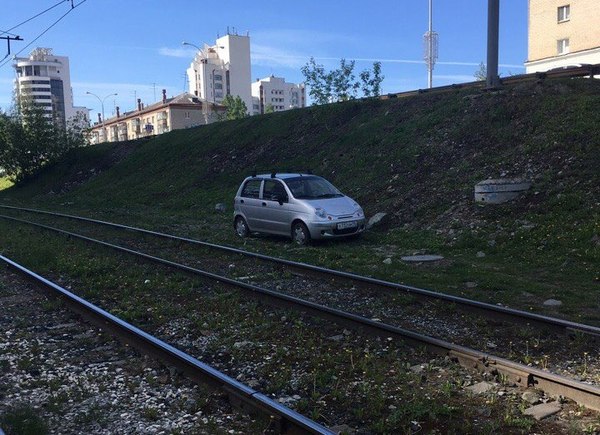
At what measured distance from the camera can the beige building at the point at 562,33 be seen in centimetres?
4141

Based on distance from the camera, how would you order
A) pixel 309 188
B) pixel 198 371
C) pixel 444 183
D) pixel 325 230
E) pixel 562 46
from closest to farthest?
pixel 198 371, pixel 325 230, pixel 309 188, pixel 444 183, pixel 562 46

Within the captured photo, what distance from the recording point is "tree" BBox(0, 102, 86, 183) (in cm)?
4253

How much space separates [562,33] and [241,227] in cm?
3984

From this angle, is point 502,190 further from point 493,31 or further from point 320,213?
point 493,31

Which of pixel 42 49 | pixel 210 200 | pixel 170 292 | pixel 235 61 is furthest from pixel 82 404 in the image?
pixel 42 49

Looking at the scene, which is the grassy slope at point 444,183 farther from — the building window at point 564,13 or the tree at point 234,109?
the tree at point 234,109

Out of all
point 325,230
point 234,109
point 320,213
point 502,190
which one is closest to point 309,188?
point 320,213

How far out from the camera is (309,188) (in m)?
13.5

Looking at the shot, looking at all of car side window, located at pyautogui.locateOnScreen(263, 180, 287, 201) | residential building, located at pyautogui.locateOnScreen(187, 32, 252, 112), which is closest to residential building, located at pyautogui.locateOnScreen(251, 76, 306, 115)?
residential building, located at pyautogui.locateOnScreen(187, 32, 252, 112)

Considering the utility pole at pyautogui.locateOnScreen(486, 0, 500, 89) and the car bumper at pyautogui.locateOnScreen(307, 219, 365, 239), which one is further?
the utility pole at pyautogui.locateOnScreen(486, 0, 500, 89)

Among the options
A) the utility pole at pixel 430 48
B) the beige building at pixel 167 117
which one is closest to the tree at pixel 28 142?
the utility pole at pixel 430 48

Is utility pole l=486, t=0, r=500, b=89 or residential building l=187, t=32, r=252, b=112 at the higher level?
residential building l=187, t=32, r=252, b=112

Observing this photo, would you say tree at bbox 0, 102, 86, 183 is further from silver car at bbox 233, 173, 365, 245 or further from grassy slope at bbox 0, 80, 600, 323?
silver car at bbox 233, 173, 365, 245

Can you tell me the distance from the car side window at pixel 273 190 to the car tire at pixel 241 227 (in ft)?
4.10
